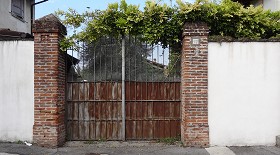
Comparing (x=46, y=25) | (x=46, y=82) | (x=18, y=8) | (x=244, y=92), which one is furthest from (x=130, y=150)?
(x=18, y=8)

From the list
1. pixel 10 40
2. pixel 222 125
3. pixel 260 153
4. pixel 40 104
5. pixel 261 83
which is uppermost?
pixel 10 40

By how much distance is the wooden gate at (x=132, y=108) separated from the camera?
776 centimetres

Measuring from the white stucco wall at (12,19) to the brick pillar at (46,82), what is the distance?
645 centimetres

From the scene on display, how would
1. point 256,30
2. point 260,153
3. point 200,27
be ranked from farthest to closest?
point 256,30, point 200,27, point 260,153

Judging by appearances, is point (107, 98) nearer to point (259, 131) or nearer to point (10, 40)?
point (10, 40)

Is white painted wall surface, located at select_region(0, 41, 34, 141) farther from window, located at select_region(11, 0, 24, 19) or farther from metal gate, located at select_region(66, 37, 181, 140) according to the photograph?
window, located at select_region(11, 0, 24, 19)

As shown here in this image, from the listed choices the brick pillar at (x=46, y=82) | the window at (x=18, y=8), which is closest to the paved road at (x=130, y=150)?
the brick pillar at (x=46, y=82)

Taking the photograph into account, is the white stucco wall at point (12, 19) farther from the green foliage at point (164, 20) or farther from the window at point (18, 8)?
the green foliage at point (164, 20)

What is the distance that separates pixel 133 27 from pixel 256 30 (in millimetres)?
3144

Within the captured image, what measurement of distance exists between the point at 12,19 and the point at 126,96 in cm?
883

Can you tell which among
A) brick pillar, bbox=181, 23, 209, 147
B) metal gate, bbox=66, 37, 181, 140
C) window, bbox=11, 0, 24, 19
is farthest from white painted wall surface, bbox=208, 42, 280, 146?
window, bbox=11, 0, 24, 19

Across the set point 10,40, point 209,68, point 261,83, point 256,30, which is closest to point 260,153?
point 261,83

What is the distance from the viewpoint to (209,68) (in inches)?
285

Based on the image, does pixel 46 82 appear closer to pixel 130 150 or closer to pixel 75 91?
pixel 75 91
